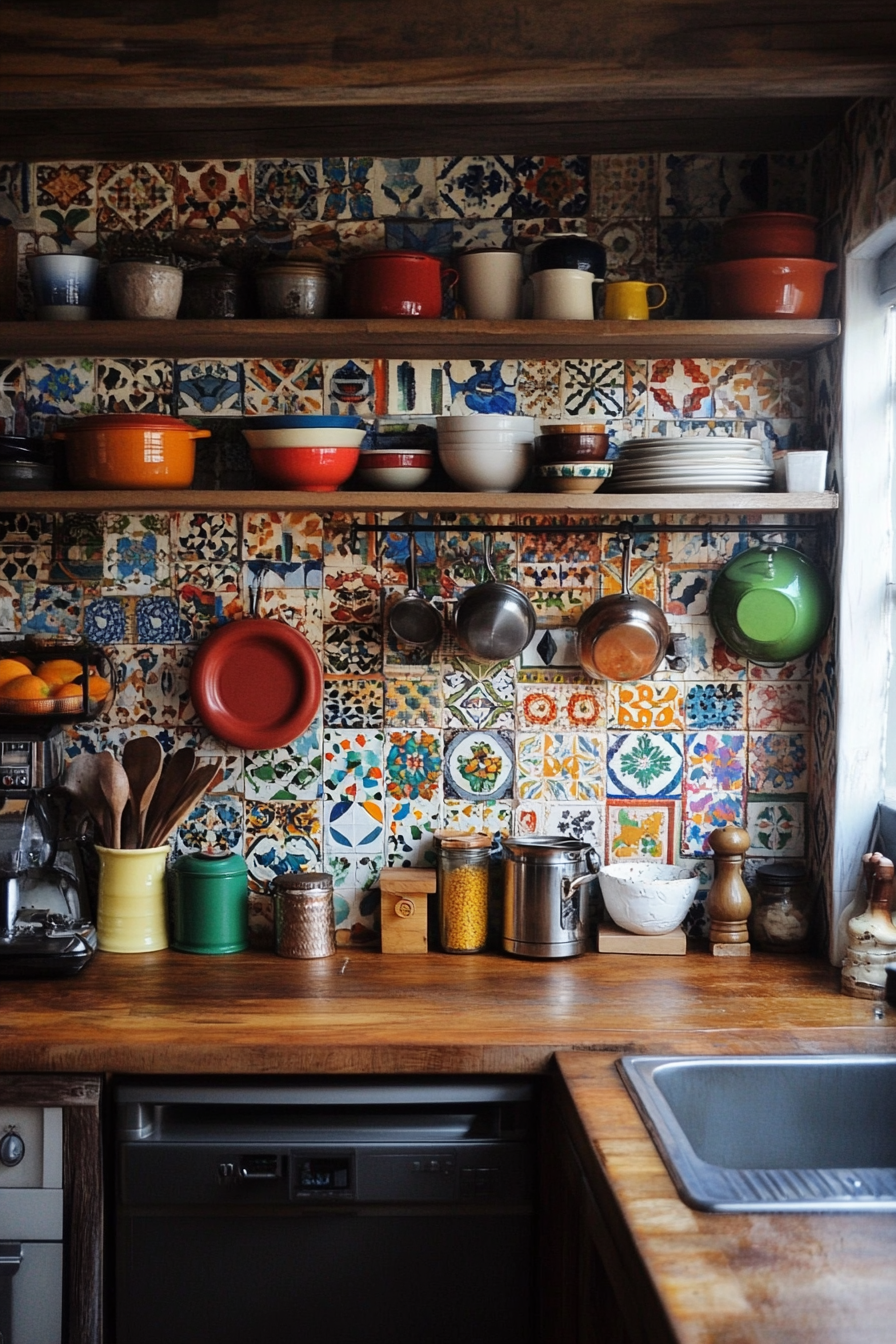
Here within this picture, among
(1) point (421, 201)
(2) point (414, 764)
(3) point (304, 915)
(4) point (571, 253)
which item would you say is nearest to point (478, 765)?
(2) point (414, 764)

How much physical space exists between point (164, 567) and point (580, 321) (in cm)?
101

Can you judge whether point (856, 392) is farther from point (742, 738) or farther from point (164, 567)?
point (164, 567)

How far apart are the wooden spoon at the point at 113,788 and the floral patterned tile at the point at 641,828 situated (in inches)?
40.2

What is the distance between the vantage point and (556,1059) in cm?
212

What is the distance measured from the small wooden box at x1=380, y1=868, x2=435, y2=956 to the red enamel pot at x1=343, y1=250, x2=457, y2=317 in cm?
114

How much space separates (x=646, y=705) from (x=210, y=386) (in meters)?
1.16

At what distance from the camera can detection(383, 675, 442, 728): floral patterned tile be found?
9.14 ft

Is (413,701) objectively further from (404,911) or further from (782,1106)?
(782,1106)

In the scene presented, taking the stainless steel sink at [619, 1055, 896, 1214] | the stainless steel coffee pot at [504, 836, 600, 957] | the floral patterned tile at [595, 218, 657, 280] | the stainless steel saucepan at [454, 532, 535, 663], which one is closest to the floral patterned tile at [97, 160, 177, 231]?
the floral patterned tile at [595, 218, 657, 280]

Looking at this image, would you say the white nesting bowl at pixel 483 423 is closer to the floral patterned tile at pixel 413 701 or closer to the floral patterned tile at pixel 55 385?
the floral patterned tile at pixel 413 701

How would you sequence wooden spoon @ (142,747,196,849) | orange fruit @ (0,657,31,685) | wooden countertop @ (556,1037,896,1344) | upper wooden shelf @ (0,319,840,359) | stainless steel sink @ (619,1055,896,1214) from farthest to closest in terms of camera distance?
wooden spoon @ (142,747,196,849), orange fruit @ (0,657,31,685), upper wooden shelf @ (0,319,840,359), stainless steel sink @ (619,1055,896,1214), wooden countertop @ (556,1037,896,1344)

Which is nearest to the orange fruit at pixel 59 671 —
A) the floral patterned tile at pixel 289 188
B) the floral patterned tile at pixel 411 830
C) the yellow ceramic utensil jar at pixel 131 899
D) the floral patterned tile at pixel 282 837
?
the yellow ceramic utensil jar at pixel 131 899

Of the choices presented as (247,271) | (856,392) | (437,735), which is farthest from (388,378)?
(856,392)

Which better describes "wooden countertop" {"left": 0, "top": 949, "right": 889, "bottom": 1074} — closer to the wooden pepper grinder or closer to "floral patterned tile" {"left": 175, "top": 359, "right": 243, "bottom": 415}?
the wooden pepper grinder
